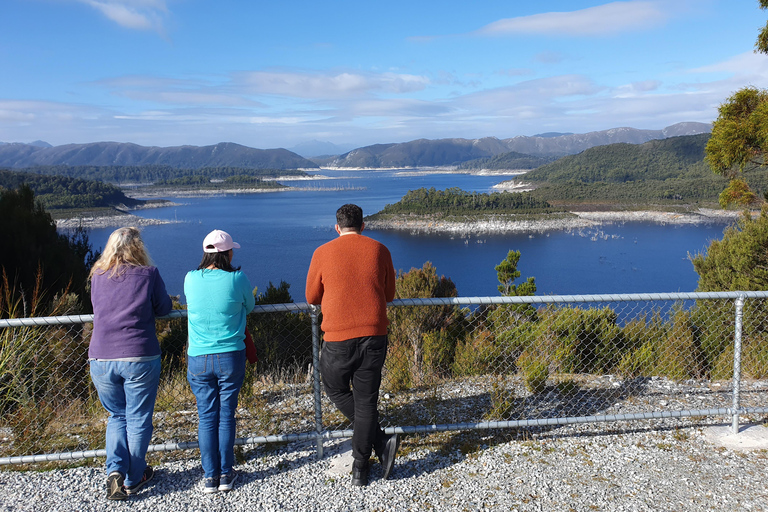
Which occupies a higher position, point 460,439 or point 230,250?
point 230,250

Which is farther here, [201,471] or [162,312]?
[201,471]

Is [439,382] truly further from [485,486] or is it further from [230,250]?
[230,250]

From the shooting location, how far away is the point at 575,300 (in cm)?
315

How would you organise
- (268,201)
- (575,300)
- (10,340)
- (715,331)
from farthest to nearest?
(268,201), (715,331), (10,340), (575,300)

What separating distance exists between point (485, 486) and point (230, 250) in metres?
1.89

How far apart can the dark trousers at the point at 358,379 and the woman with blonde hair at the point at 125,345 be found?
900mm

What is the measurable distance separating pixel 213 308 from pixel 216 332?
0.40 feet

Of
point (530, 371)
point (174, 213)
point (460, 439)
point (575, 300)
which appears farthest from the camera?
point (174, 213)

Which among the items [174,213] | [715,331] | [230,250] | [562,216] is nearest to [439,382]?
[230,250]

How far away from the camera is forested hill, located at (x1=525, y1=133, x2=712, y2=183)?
129 m

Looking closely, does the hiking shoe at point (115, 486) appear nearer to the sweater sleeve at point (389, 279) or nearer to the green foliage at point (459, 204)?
the sweater sleeve at point (389, 279)

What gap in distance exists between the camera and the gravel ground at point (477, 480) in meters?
2.67

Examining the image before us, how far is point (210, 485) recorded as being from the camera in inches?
108

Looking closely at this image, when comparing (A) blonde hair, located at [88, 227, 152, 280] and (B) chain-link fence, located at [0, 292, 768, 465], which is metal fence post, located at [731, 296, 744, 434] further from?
(A) blonde hair, located at [88, 227, 152, 280]
